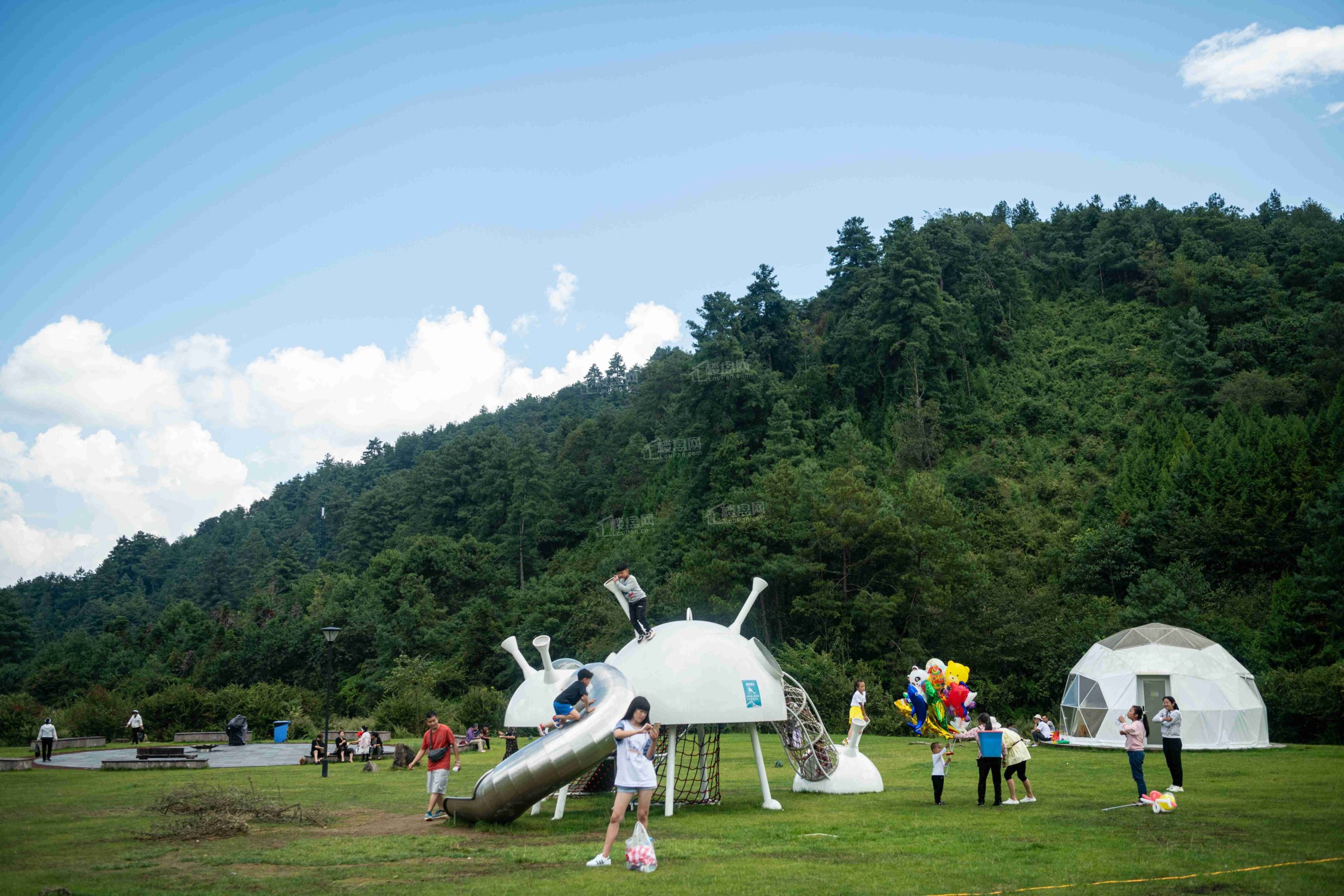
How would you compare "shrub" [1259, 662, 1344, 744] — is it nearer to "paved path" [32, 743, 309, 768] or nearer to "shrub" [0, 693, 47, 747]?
"paved path" [32, 743, 309, 768]

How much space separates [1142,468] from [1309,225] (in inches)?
1570

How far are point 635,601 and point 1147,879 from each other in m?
8.99

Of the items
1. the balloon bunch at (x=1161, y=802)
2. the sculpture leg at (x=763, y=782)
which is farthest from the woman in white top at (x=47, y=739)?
the balloon bunch at (x=1161, y=802)

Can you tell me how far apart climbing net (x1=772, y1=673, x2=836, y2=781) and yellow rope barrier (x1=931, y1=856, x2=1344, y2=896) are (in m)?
8.53

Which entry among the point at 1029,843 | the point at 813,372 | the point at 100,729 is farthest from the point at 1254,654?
the point at 100,729

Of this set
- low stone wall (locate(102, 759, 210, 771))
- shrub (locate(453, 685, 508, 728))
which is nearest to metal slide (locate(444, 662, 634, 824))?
low stone wall (locate(102, 759, 210, 771))

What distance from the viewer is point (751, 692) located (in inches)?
614

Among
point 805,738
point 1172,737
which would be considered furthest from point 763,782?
point 1172,737

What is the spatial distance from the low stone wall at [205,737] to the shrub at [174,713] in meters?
0.71

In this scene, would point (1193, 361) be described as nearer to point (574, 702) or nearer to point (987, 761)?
point (987, 761)

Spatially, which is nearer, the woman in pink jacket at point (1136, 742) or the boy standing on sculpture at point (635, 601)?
the woman in pink jacket at point (1136, 742)

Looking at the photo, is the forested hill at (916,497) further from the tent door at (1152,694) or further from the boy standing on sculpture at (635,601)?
the boy standing on sculpture at (635,601)

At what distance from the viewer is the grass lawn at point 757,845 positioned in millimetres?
10164

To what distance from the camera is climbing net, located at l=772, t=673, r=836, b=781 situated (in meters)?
18.6
